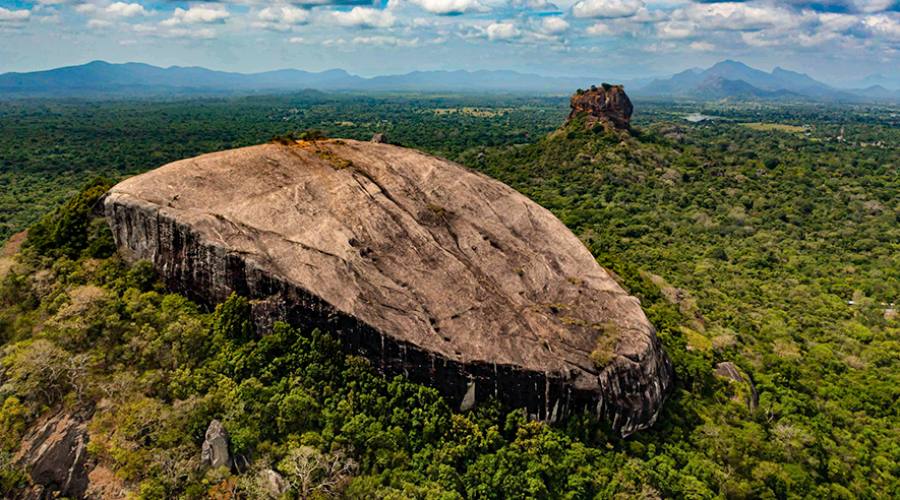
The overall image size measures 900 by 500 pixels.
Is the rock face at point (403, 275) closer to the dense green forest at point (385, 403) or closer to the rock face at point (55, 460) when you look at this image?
the dense green forest at point (385, 403)

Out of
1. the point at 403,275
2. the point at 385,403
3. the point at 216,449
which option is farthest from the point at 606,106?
the point at 216,449

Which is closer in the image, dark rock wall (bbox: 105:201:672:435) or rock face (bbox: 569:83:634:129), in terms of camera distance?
dark rock wall (bbox: 105:201:672:435)

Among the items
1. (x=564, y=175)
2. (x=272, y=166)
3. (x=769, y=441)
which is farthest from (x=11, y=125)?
(x=769, y=441)

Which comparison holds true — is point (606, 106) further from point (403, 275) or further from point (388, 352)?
point (388, 352)

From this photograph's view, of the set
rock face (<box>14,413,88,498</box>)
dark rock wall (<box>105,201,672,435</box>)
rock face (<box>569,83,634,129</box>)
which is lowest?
A: rock face (<box>14,413,88,498</box>)

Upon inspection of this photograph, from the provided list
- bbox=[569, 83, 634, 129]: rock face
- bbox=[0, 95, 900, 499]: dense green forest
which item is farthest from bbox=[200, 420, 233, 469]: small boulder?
bbox=[569, 83, 634, 129]: rock face

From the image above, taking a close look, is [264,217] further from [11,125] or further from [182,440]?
[11,125]

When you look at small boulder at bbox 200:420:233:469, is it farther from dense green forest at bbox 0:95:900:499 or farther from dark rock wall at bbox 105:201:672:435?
dark rock wall at bbox 105:201:672:435
